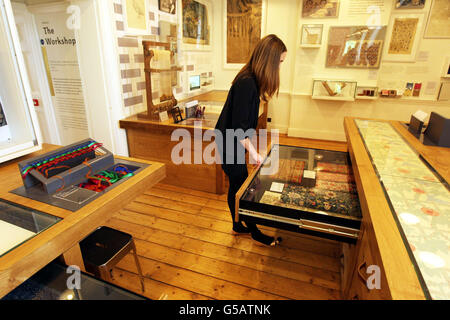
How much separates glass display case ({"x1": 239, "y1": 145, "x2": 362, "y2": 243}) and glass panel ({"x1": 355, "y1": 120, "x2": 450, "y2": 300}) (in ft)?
0.85

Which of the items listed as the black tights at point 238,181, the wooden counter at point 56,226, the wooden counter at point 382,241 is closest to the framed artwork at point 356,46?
the wooden counter at point 382,241

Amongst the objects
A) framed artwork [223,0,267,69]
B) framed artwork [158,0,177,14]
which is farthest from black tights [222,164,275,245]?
framed artwork [223,0,267,69]

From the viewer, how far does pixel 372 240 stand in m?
0.99

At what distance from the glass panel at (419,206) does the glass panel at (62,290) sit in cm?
89

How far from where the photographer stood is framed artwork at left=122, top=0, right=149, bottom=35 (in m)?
2.78

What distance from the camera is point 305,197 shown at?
1.64 meters

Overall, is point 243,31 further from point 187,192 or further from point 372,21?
point 187,192

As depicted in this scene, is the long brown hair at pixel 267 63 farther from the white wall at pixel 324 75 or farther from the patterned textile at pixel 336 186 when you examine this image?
the white wall at pixel 324 75

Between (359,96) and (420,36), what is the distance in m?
1.16

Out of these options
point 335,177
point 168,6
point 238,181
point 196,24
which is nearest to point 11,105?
point 238,181

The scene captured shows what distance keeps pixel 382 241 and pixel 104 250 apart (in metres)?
1.35

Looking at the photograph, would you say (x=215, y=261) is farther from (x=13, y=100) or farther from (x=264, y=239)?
(x=13, y=100)

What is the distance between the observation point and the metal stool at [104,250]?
141 centimetres

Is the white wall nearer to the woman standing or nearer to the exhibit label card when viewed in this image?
the woman standing
